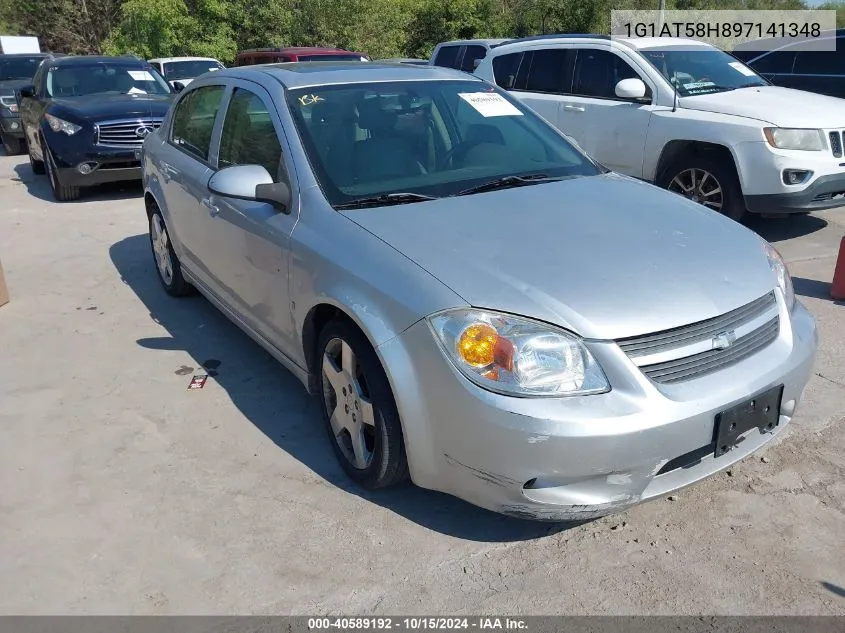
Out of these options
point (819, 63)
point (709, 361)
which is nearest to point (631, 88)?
point (709, 361)

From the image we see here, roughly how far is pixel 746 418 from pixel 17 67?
16.8 metres

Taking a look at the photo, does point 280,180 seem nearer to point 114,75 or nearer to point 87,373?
point 87,373

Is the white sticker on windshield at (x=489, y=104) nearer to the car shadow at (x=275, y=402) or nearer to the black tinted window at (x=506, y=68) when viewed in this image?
the car shadow at (x=275, y=402)

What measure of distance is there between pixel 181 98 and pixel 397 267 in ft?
10.8

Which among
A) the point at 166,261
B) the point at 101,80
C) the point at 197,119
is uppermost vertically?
the point at 197,119

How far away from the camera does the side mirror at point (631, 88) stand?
7.18 meters

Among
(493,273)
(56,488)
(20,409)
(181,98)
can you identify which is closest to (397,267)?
(493,273)

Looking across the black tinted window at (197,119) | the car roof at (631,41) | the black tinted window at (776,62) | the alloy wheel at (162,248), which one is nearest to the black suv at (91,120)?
the alloy wheel at (162,248)

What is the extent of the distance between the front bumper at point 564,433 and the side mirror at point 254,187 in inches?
42.2

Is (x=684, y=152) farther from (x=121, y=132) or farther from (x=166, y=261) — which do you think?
(x=121, y=132)

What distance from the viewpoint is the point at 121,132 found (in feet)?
30.3

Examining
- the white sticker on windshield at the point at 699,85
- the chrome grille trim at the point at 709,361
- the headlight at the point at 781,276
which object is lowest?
the chrome grille trim at the point at 709,361

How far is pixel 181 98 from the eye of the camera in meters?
5.43

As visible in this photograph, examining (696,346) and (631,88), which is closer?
(696,346)
